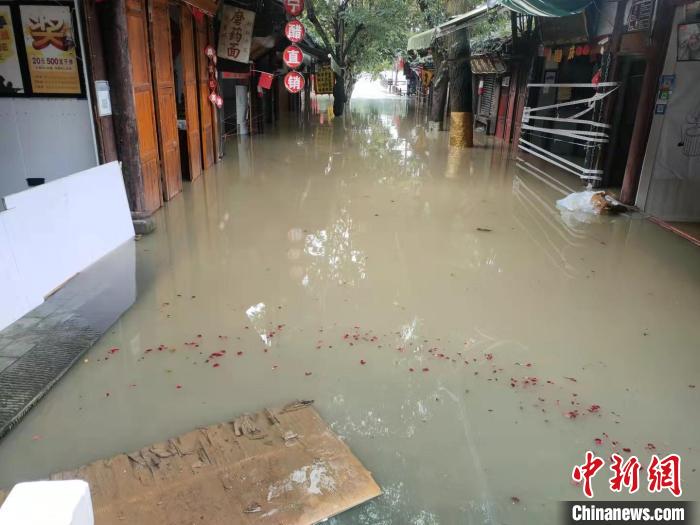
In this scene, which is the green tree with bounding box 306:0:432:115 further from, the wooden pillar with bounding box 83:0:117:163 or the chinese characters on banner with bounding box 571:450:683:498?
the chinese characters on banner with bounding box 571:450:683:498

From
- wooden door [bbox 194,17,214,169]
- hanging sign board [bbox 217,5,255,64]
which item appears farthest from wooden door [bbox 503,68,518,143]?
wooden door [bbox 194,17,214,169]

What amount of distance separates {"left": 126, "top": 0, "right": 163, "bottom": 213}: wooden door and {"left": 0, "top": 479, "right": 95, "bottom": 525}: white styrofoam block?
550 cm

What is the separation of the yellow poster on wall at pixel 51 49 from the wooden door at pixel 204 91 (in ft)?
11.2

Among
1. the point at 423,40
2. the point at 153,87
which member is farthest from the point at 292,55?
the point at 153,87

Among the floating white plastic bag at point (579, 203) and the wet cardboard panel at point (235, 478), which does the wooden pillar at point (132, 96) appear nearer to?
the wet cardboard panel at point (235, 478)

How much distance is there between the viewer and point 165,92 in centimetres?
695

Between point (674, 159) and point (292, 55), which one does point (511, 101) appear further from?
point (674, 159)

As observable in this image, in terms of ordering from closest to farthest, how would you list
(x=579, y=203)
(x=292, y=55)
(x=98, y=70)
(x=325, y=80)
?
(x=98, y=70) < (x=579, y=203) < (x=292, y=55) < (x=325, y=80)

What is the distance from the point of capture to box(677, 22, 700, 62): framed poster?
5859 millimetres

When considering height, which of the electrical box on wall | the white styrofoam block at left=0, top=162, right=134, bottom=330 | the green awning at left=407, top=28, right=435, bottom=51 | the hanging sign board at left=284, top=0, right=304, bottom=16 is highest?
the hanging sign board at left=284, top=0, right=304, bottom=16

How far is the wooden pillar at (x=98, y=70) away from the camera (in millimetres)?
5164

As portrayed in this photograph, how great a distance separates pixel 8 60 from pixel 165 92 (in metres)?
1.92

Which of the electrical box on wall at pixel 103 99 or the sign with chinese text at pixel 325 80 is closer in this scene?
the electrical box on wall at pixel 103 99

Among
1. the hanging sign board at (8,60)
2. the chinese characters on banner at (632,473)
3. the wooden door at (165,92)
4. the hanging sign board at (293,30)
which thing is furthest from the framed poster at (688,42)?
the hanging sign board at (293,30)
